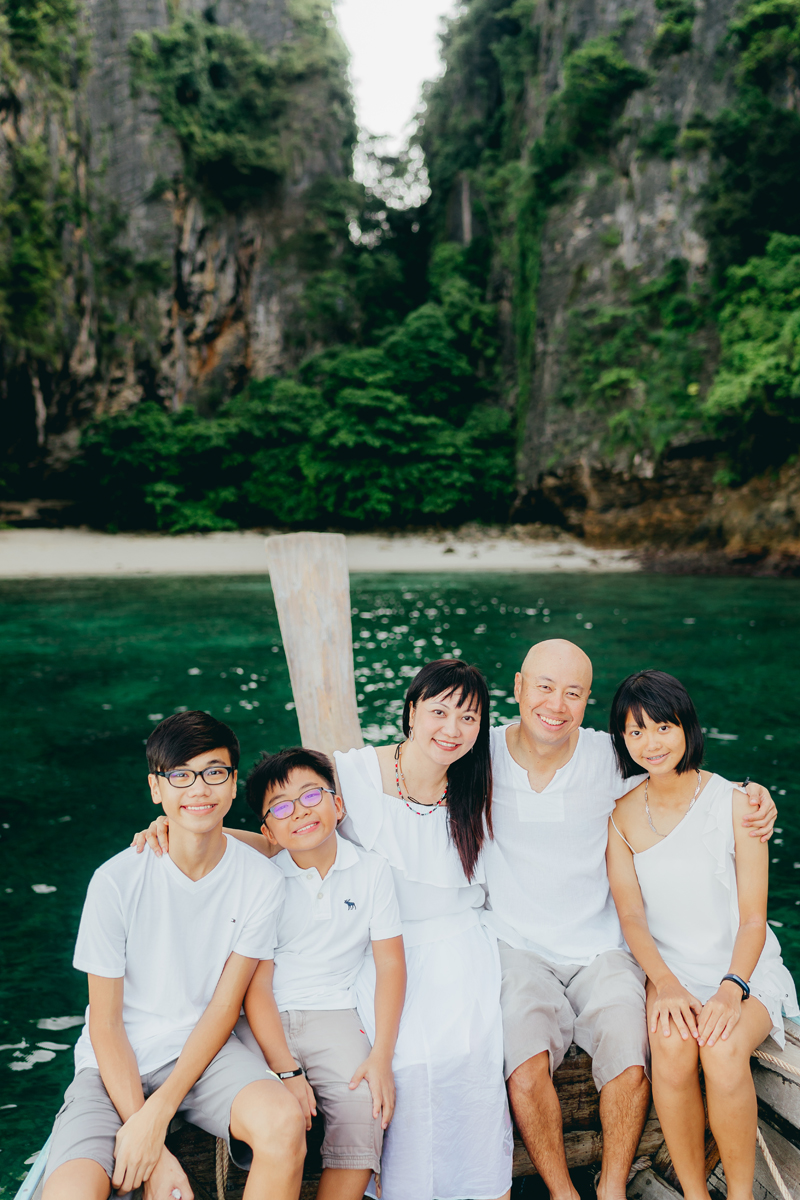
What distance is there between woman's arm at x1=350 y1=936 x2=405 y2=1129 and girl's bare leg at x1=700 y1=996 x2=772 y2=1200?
84 cm

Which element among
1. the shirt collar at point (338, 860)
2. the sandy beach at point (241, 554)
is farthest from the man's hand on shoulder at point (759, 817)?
the sandy beach at point (241, 554)

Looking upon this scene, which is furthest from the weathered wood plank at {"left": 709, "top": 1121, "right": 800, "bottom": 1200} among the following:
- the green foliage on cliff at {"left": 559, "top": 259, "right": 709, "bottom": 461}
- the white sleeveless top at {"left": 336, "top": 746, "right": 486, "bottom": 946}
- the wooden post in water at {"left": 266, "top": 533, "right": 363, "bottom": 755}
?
the green foliage on cliff at {"left": 559, "top": 259, "right": 709, "bottom": 461}

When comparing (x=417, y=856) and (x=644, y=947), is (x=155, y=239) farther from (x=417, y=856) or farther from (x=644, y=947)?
(x=644, y=947)

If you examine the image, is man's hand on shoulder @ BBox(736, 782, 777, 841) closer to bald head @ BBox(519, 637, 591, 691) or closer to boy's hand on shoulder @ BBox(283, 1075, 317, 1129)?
bald head @ BBox(519, 637, 591, 691)

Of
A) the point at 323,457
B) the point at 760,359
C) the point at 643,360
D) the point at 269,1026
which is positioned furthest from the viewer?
the point at 323,457

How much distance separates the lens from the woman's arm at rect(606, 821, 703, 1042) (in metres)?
2.12

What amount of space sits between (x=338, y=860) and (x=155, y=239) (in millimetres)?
28101

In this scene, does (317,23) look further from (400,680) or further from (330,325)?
(400,680)

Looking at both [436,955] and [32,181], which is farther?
[32,181]

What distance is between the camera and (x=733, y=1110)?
6.65ft

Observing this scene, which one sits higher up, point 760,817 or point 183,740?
point 183,740

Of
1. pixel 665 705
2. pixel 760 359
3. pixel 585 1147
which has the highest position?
pixel 760 359

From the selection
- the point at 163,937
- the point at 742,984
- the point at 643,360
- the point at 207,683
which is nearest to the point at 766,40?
the point at 643,360

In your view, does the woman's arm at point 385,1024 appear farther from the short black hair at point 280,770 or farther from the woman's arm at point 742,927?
the woman's arm at point 742,927
